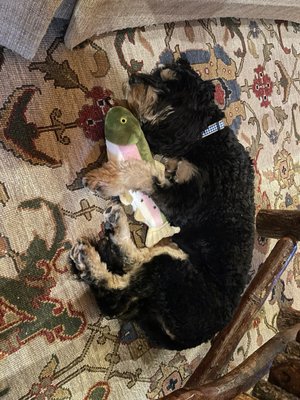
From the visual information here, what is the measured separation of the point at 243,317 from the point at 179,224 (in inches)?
19.1

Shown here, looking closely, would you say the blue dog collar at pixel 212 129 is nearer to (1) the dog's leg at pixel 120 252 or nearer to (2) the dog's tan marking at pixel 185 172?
(2) the dog's tan marking at pixel 185 172

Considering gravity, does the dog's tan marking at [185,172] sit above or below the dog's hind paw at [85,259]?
above

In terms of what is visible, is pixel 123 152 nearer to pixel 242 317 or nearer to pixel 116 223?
pixel 116 223

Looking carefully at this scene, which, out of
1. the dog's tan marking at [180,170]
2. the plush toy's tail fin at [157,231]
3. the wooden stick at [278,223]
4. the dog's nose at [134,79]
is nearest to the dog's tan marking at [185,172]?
the dog's tan marking at [180,170]

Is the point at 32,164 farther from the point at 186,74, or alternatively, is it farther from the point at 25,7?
the point at 186,74

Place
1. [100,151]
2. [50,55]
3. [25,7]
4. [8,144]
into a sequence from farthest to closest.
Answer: [100,151], [50,55], [8,144], [25,7]

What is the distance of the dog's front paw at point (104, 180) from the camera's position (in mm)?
1779

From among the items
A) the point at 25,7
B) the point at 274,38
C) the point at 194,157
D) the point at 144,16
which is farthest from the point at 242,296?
the point at 274,38

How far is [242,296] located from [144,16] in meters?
1.30

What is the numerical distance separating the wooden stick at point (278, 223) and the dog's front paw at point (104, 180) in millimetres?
811

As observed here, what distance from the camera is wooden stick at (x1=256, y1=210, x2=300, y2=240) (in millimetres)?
2094

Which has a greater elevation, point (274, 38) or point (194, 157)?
point (274, 38)

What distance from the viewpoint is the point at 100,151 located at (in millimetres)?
1924

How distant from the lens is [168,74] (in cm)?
179
